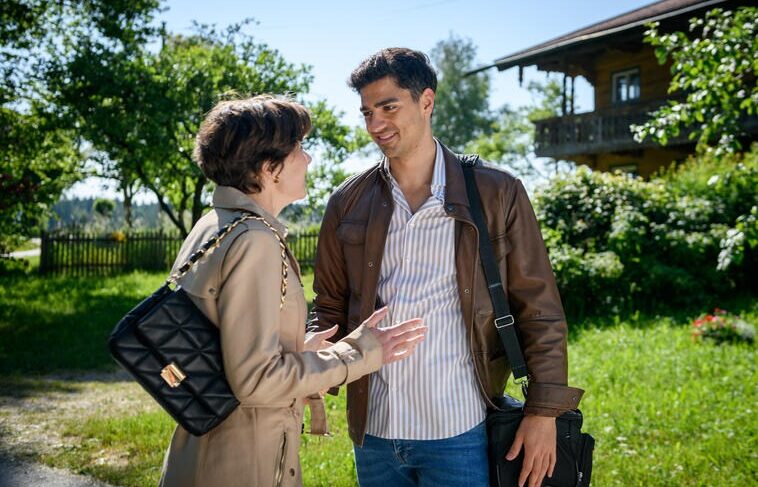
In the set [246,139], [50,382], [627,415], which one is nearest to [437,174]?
[246,139]

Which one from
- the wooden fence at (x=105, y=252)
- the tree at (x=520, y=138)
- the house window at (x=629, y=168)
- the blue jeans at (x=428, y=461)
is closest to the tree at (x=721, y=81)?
the blue jeans at (x=428, y=461)

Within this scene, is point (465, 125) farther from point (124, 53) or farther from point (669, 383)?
point (669, 383)

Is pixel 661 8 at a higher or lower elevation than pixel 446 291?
higher

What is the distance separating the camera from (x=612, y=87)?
23.8 metres

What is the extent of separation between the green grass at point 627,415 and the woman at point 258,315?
296cm

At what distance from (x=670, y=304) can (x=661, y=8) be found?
13.2 m

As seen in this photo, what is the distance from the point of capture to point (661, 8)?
69.4 feet

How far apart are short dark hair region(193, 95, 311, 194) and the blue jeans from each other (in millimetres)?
1077

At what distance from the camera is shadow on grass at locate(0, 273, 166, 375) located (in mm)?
9328

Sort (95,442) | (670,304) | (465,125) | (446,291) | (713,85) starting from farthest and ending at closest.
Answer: (465,125) < (670,304) < (95,442) < (713,85) < (446,291)

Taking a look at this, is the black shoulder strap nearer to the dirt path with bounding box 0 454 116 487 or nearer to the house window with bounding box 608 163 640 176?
the dirt path with bounding box 0 454 116 487

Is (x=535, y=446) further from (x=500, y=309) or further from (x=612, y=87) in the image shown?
(x=612, y=87)

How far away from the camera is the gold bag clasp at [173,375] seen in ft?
6.48

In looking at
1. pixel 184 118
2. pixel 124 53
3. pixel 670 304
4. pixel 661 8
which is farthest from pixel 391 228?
pixel 661 8
